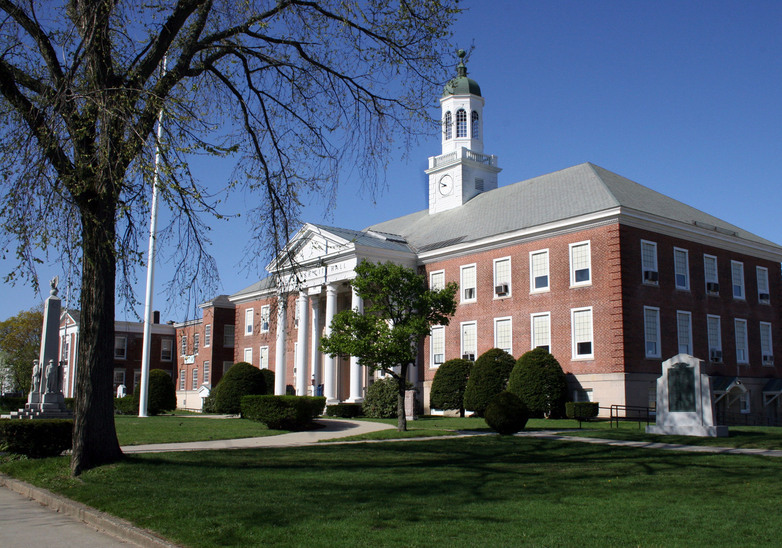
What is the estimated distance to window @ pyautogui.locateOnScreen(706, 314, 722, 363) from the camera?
35.8 meters

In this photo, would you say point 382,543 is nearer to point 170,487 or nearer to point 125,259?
point 170,487

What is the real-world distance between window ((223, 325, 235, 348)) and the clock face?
26.2 m

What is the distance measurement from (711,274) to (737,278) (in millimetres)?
2425

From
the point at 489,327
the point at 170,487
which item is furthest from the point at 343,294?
the point at 170,487

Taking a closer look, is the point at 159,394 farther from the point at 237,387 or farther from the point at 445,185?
the point at 445,185

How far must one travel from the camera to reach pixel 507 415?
868 inches

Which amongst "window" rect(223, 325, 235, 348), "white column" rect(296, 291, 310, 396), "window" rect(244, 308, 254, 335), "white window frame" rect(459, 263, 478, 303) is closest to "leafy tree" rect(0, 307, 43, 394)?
"window" rect(223, 325, 235, 348)

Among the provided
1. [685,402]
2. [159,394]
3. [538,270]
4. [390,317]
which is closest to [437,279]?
[538,270]

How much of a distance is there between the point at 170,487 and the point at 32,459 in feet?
18.7

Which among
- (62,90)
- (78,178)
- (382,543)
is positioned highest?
(62,90)

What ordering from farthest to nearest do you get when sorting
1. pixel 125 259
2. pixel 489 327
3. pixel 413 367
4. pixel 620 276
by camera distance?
pixel 413 367 → pixel 489 327 → pixel 620 276 → pixel 125 259

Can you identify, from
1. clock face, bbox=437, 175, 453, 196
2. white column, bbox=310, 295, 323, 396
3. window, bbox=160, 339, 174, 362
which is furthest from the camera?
window, bbox=160, 339, 174, 362

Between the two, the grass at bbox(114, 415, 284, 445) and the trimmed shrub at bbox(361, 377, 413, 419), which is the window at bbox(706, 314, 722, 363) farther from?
the grass at bbox(114, 415, 284, 445)

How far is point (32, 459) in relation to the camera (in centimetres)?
1563
